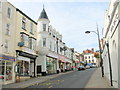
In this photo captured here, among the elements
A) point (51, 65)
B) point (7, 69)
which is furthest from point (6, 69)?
point (51, 65)

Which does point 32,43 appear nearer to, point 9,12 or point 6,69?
point 9,12

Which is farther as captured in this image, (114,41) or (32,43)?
(32,43)

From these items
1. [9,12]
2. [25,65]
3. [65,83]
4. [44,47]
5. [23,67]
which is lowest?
[65,83]

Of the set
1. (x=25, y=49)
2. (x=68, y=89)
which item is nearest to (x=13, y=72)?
(x=25, y=49)

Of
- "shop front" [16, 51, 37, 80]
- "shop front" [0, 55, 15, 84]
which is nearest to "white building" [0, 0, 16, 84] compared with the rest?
"shop front" [0, 55, 15, 84]

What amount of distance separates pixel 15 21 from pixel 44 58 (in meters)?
10.7

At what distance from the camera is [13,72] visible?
1912 centimetres

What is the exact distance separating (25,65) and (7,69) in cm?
446

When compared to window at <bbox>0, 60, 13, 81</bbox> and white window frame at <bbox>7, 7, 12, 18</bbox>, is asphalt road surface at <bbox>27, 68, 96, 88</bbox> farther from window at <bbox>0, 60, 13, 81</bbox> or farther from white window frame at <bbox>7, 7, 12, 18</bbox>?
white window frame at <bbox>7, 7, 12, 18</bbox>

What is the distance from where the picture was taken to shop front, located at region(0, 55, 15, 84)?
682 inches

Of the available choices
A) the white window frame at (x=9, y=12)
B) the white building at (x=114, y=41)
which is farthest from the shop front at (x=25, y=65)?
the white building at (x=114, y=41)

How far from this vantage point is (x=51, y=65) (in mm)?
33031

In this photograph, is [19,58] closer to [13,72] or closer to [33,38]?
[13,72]

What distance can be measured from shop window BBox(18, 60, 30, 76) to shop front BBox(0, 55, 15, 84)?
180 centimetres
